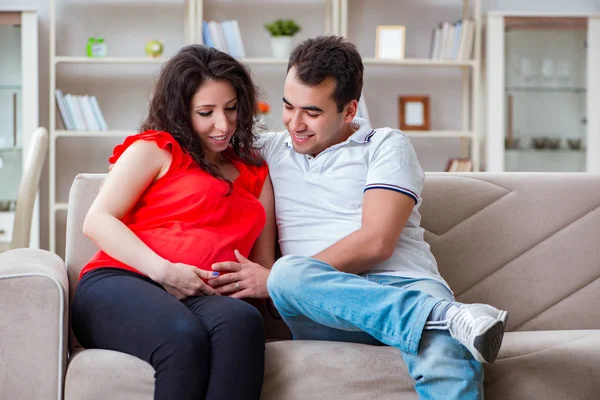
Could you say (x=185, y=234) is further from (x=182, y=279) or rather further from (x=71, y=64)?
(x=71, y=64)

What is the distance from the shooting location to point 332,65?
1888 mm

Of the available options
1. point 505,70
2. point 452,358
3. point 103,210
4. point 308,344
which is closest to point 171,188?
point 103,210

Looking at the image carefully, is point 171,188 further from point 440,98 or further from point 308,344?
point 440,98

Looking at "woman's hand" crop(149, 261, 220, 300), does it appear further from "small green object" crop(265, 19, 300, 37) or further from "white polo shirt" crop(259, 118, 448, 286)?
"small green object" crop(265, 19, 300, 37)

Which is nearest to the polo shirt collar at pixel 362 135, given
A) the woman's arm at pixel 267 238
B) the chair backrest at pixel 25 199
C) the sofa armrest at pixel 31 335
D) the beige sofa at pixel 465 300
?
the woman's arm at pixel 267 238

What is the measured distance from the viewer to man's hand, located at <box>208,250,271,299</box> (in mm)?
1711

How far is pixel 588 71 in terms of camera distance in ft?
15.3

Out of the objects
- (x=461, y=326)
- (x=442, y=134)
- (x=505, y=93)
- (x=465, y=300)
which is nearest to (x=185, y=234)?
(x=461, y=326)

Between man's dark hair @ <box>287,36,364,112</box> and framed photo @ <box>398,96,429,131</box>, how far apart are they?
2.86 meters

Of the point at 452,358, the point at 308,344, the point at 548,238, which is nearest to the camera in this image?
the point at 452,358

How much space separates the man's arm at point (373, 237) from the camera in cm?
174

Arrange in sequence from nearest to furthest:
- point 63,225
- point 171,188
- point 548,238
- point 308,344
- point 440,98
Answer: point 308,344 → point 171,188 → point 548,238 → point 63,225 → point 440,98

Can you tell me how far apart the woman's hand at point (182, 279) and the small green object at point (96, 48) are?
305cm

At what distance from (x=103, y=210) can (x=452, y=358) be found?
0.78 m
